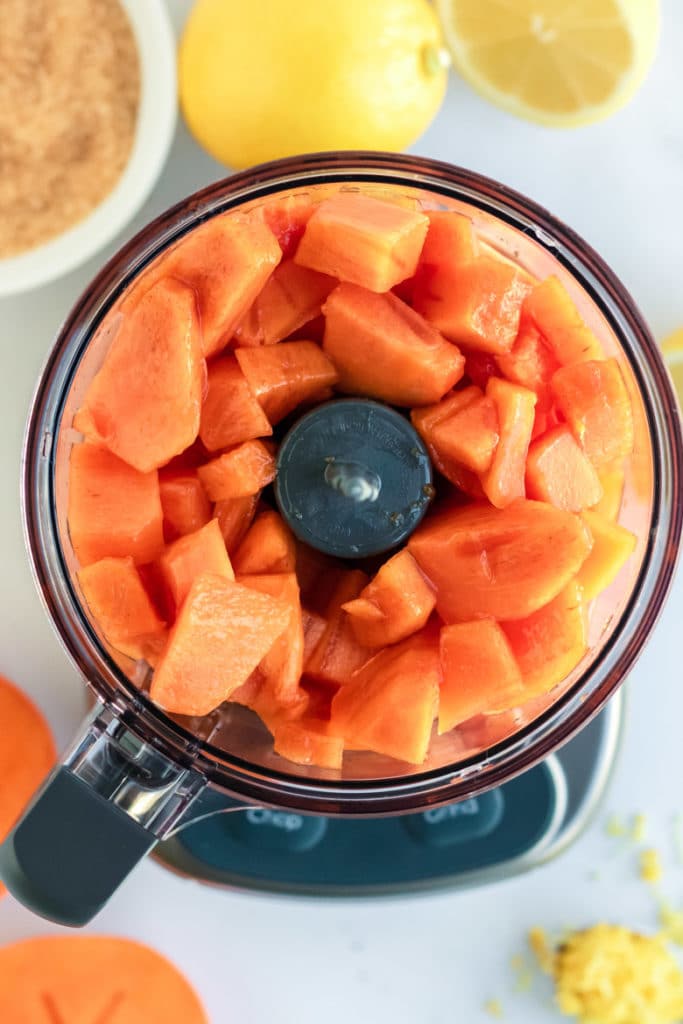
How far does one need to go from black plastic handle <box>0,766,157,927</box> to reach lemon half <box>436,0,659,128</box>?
0.79 metres

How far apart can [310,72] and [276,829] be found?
2.51 ft

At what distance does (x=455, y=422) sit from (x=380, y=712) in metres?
0.23

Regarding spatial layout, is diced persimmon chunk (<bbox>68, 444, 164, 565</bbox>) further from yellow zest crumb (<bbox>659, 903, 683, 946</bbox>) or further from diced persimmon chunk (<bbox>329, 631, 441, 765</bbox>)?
yellow zest crumb (<bbox>659, 903, 683, 946</bbox>)

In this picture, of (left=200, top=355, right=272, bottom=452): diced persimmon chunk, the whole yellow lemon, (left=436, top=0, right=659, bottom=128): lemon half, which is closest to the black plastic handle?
(left=200, top=355, right=272, bottom=452): diced persimmon chunk

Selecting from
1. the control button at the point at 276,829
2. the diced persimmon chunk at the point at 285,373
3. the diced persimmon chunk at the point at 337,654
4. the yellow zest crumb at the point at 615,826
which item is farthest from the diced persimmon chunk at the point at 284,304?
the yellow zest crumb at the point at 615,826

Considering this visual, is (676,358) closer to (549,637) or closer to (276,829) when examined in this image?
(549,637)

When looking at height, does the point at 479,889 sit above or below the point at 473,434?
below

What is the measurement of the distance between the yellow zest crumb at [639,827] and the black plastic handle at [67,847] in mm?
615

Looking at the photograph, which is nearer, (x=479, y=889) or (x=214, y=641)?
(x=214, y=641)

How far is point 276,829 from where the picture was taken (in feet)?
3.35

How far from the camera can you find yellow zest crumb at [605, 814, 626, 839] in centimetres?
108

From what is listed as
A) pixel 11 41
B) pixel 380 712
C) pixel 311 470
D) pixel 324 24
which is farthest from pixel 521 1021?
pixel 11 41

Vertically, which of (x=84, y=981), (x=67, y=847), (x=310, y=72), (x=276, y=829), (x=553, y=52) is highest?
(x=553, y=52)

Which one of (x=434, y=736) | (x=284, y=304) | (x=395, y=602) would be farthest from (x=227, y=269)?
(x=434, y=736)
